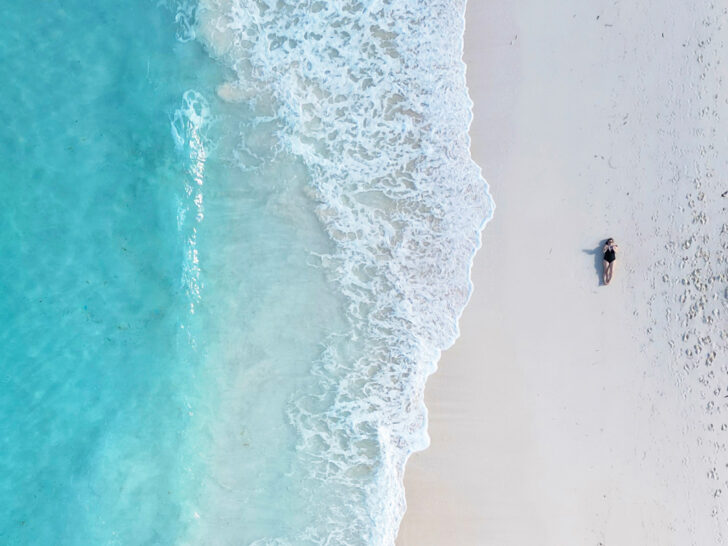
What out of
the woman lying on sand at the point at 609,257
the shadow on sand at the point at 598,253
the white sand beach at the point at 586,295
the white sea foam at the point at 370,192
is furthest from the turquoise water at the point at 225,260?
the woman lying on sand at the point at 609,257

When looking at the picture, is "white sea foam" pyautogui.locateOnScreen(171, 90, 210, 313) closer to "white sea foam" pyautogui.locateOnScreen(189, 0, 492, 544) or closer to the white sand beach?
"white sea foam" pyautogui.locateOnScreen(189, 0, 492, 544)

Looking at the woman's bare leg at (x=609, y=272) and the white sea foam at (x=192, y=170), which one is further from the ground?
the white sea foam at (x=192, y=170)

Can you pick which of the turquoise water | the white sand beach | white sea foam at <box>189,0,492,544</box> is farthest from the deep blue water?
the white sand beach

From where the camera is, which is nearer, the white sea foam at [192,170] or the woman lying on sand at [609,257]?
the woman lying on sand at [609,257]

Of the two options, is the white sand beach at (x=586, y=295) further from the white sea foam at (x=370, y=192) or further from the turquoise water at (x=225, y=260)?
the turquoise water at (x=225, y=260)

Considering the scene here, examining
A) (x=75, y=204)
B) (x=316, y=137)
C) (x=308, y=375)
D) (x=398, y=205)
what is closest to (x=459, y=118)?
(x=398, y=205)

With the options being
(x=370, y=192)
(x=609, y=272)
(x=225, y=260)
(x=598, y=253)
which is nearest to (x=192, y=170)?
(x=225, y=260)
